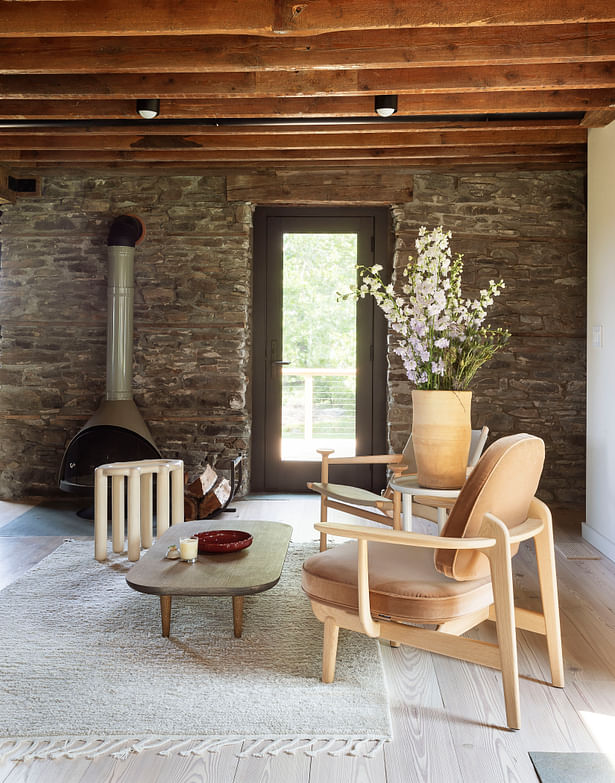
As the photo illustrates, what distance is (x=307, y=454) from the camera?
604 centimetres

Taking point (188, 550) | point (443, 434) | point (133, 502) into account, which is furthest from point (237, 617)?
point (133, 502)

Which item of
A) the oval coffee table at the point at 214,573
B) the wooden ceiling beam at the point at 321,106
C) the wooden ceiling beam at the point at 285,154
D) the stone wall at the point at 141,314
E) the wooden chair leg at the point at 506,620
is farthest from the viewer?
the stone wall at the point at 141,314

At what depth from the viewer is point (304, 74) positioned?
12.5 ft

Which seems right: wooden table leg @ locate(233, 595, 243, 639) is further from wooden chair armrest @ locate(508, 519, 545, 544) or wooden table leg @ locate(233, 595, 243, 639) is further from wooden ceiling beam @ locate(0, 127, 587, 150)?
wooden ceiling beam @ locate(0, 127, 587, 150)

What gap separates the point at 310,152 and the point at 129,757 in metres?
4.39

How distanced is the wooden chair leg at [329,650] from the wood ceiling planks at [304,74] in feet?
8.41

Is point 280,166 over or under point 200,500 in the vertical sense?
over

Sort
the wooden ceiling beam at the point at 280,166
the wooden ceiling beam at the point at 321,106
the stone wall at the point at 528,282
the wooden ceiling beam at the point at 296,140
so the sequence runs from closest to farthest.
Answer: the wooden ceiling beam at the point at 321,106, the wooden ceiling beam at the point at 296,140, the wooden ceiling beam at the point at 280,166, the stone wall at the point at 528,282

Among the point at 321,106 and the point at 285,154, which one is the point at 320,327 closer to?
the point at 285,154

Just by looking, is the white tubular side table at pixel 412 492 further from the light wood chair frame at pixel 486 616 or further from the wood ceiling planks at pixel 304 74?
the wood ceiling planks at pixel 304 74

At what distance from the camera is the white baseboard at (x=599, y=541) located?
→ 4156 mm

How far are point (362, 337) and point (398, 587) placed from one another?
12.7ft

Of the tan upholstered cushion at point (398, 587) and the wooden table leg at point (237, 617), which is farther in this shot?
the wooden table leg at point (237, 617)

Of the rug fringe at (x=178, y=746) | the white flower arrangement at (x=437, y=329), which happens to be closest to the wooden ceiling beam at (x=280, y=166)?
the white flower arrangement at (x=437, y=329)
